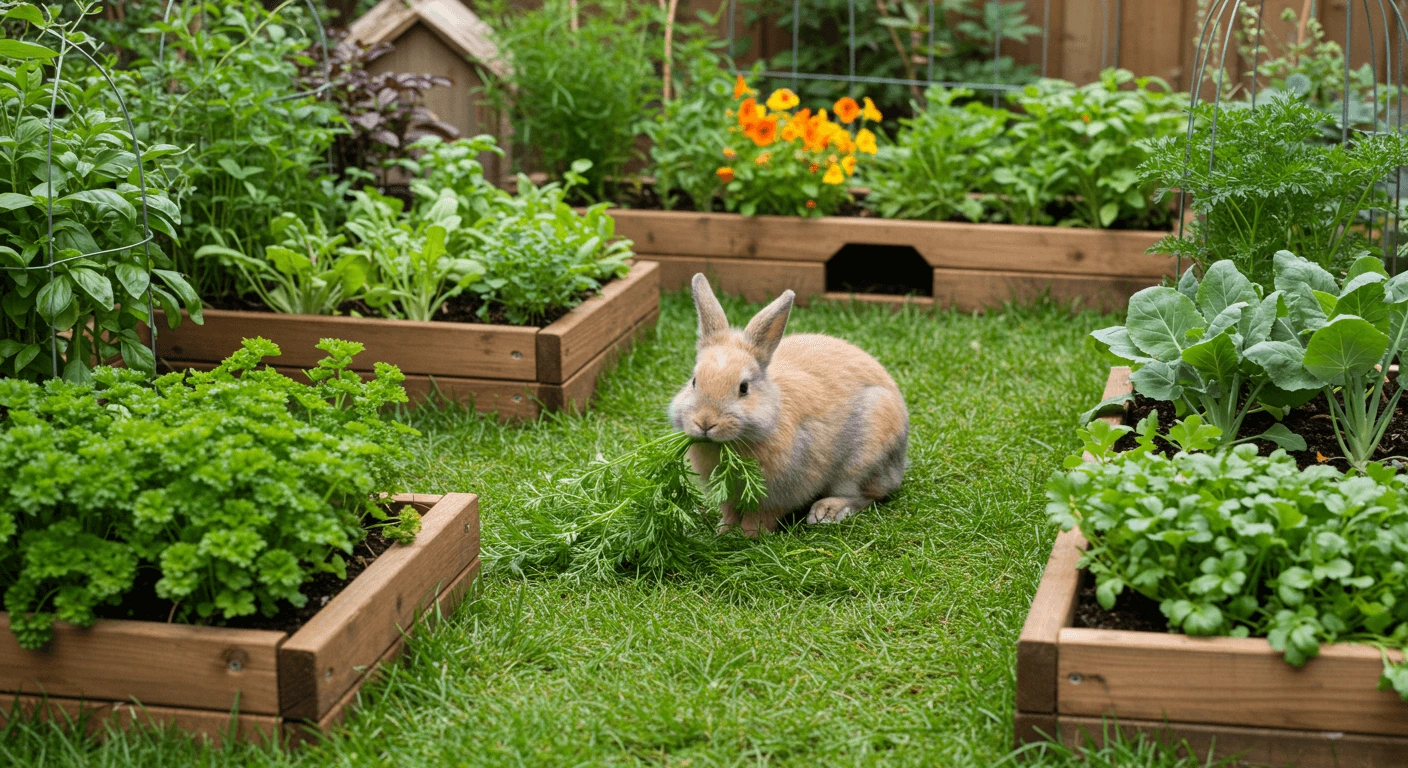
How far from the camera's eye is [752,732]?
2.79 metres

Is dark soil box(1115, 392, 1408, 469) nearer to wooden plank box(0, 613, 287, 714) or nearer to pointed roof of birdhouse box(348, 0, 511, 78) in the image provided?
wooden plank box(0, 613, 287, 714)

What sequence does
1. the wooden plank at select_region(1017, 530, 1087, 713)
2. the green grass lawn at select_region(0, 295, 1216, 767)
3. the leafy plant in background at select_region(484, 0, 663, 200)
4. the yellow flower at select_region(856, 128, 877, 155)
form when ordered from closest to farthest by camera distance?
the wooden plank at select_region(1017, 530, 1087, 713)
the green grass lawn at select_region(0, 295, 1216, 767)
the yellow flower at select_region(856, 128, 877, 155)
the leafy plant in background at select_region(484, 0, 663, 200)

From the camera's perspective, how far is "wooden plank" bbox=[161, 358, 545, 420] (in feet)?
15.5

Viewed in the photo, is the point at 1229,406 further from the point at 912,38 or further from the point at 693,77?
the point at 912,38

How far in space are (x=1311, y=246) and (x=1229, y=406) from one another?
3.17 feet

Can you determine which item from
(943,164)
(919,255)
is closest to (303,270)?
(943,164)

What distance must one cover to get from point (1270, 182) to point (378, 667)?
2.84m

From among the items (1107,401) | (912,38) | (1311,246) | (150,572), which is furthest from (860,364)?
(912,38)

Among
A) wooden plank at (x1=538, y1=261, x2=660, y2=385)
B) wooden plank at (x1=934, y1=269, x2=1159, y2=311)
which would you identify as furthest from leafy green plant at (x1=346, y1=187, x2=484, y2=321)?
wooden plank at (x1=934, y1=269, x2=1159, y2=311)

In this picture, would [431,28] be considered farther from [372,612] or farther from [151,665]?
[151,665]

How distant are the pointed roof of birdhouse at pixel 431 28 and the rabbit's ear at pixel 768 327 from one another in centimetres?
357

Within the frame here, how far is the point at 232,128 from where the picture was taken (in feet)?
15.6

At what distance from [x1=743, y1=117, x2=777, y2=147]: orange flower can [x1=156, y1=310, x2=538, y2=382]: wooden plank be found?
1921mm

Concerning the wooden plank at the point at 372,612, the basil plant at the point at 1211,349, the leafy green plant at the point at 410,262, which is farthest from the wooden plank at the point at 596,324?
the basil plant at the point at 1211,349
